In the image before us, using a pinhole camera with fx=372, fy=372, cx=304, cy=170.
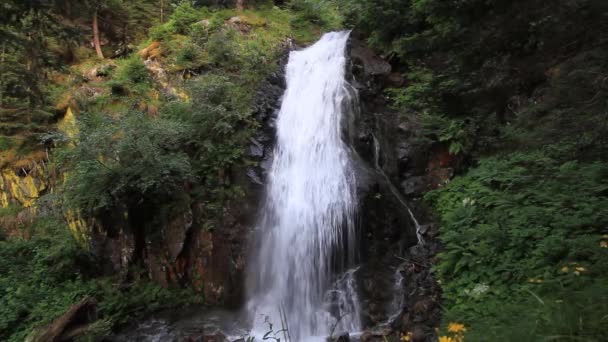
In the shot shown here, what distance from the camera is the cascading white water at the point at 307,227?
657 centimetres

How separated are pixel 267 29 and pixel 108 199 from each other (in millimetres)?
8872

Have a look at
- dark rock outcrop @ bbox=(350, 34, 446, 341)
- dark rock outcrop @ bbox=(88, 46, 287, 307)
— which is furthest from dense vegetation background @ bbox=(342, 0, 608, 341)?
dark rock outcrop @ bbox=(88, 46, 287, 307)

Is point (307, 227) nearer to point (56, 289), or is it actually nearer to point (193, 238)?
point (193, 238)

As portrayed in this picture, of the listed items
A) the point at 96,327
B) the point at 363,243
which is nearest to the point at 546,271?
the point at 363,243

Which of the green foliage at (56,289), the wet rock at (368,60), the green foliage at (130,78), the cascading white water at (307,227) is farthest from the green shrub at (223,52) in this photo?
the green foliage at (56,289)

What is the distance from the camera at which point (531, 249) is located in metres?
4.35

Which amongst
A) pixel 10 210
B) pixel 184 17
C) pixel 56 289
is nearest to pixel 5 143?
pixel 10 210

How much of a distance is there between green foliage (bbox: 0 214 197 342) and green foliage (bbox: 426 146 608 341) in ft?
17.9

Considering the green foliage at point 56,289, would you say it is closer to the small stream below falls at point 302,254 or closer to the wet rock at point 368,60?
the small stream below falls at point 302,254

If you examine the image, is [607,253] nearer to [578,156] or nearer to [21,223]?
[578,156]

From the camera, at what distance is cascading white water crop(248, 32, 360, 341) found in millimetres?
6566

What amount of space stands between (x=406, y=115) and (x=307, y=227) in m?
3.59

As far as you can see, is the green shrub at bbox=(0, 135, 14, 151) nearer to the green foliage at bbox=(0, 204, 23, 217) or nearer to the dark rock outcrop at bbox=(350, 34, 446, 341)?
the green foliage at bbox=(0, 204, 23, 217)

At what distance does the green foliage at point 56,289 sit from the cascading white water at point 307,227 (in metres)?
1.85
